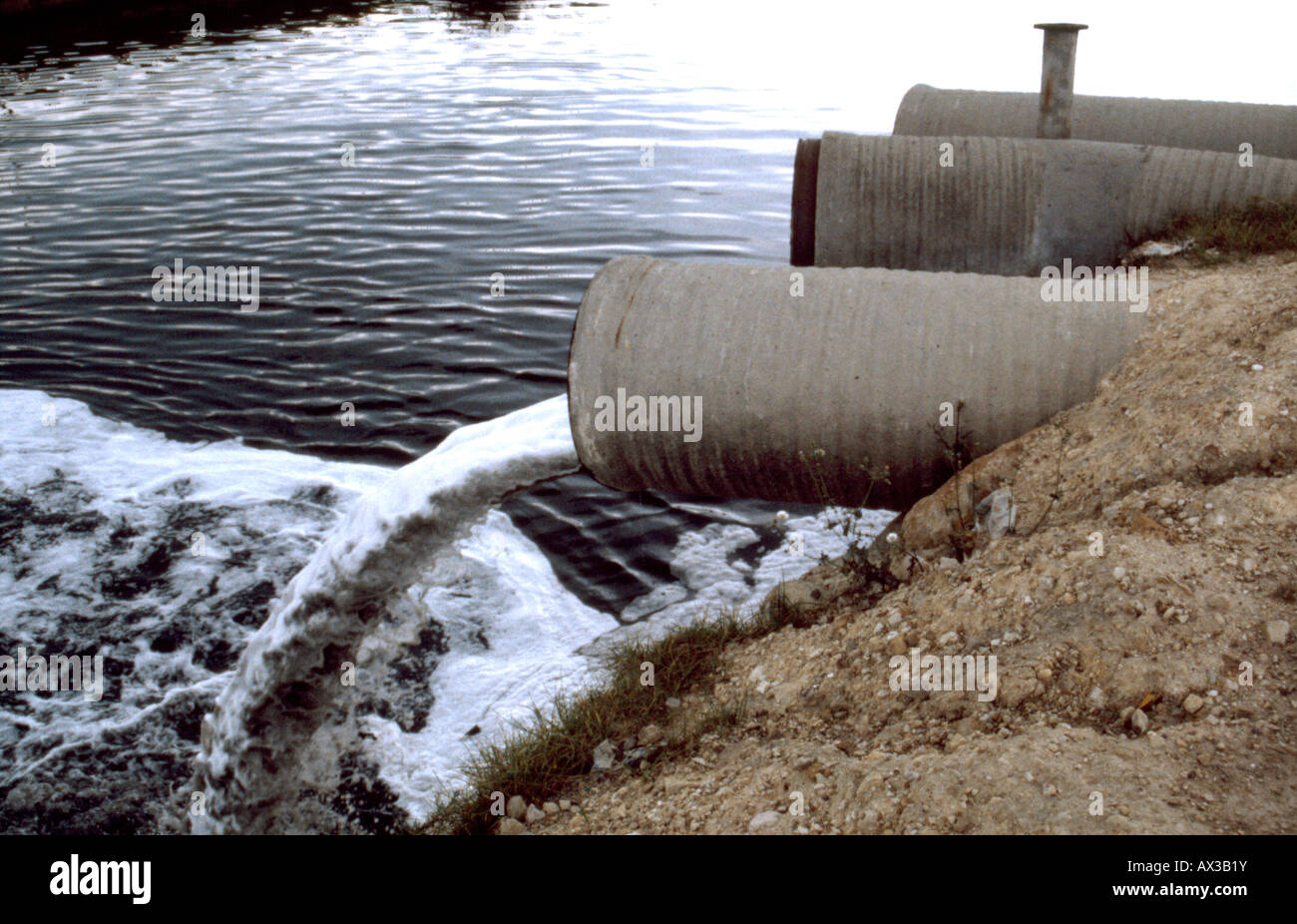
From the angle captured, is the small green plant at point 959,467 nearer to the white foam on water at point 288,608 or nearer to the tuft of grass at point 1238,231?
the white foam on water at point 288,608

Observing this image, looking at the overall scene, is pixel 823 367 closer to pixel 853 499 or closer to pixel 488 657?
pixel 853 499

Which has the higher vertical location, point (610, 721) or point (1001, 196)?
point (1001, 196)

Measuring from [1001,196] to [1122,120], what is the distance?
7.85ft

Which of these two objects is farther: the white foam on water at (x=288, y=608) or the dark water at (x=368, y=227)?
the dark water at (x=368, y=227)

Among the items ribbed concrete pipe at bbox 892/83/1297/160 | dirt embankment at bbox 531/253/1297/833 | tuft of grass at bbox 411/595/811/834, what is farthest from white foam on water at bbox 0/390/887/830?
ribbed concrete pipe at bbox 892/83/1297/160

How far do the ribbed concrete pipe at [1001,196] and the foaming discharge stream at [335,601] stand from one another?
2904mm

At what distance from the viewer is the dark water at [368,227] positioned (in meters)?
8.30

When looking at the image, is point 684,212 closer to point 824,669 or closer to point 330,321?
point 330,321

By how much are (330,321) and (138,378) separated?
180 cm

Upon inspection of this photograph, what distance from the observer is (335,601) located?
555 cm

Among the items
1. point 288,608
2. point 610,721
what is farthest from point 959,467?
point 288,608

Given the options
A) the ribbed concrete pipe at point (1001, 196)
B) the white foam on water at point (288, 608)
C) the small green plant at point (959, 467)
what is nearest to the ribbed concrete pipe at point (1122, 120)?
the ribbed concrete pipe at point (1001, 196)

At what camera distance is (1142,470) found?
4133 mm

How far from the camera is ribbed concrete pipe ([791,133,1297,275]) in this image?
7.27m
